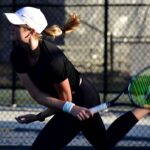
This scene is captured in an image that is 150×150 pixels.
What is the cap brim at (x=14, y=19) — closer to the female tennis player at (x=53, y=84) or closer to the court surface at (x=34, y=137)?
the female tennis player at (x=53, y=84)

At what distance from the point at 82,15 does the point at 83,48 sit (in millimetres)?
777

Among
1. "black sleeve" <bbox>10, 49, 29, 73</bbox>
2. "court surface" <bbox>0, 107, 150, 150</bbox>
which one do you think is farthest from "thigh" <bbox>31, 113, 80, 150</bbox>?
"court surface" <bbox>0, 107, 150, 150</bbox>

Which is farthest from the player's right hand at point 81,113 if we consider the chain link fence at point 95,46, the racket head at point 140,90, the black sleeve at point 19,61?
the chain link fence at point 95,46

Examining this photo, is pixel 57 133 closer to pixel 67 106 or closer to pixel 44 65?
pixel 67 106

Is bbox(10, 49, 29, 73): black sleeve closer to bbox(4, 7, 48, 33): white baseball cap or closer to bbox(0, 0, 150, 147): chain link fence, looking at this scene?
bbox(4, 7, 48, 33): white baseball cap

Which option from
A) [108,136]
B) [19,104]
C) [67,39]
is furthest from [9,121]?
[67,39]

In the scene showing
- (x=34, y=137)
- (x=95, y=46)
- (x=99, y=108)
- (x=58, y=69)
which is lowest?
(x=95, y=46)

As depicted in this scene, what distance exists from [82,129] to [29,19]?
927 millimetres

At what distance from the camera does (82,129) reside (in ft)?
14.9

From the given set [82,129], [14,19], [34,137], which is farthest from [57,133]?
[34,137]

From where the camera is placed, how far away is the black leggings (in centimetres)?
441

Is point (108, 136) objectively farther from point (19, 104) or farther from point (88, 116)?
point (19, 104)

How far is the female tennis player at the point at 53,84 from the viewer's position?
4211 millimetres

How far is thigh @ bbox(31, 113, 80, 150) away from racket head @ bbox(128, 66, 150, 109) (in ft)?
1.51
